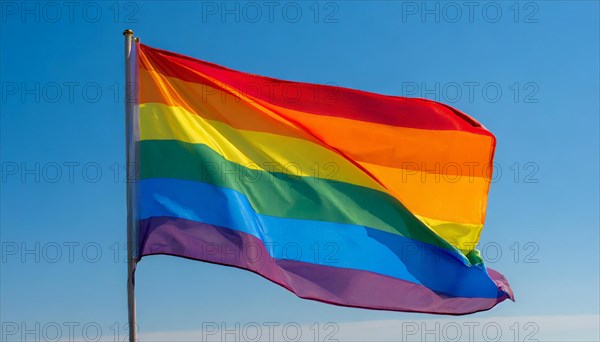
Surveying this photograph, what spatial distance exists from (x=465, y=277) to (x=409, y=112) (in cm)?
305

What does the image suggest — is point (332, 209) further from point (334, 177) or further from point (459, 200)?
point (459, 200)

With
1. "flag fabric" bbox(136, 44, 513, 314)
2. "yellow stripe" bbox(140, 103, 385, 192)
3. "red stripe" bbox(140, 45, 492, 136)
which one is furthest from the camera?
"red stripe" bbox(140, 45, 492, 136)

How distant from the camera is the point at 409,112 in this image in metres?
18.0

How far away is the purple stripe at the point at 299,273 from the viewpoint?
14727mm

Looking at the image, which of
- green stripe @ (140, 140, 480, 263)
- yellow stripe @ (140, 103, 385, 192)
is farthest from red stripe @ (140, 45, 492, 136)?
green stripe @ (140, 140, 480, 263)

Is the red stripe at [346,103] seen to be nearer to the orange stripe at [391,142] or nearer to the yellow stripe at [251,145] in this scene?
the orange stripe at [391,142]

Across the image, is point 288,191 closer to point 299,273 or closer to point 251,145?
point 251,145

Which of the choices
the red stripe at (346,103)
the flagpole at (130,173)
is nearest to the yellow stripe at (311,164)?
the flagpole at (130,173)

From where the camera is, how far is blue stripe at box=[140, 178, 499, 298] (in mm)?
15180

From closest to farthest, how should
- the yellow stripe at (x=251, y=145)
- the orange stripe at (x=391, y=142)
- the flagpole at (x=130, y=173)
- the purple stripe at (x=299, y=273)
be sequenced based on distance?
1. the flagpole at (x=130, y=173)
2. the purple stripe at (x=299, y=273)
3. the yellow stripe at (x=251, y=145)
4. the orange stripe at (x=391, y=142)

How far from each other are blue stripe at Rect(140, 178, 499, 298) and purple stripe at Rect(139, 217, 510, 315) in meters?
0.13

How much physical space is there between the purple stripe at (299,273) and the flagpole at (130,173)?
0.32m

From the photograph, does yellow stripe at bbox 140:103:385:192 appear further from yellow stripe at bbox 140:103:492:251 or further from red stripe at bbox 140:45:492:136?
red stripe at bbox 140:45:492:136

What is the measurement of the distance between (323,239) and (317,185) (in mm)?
924
